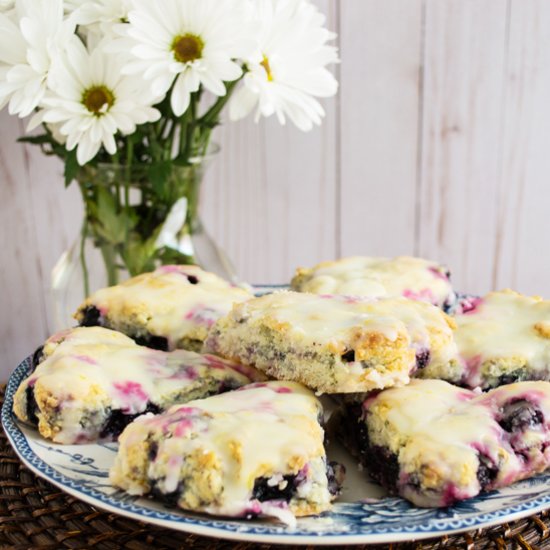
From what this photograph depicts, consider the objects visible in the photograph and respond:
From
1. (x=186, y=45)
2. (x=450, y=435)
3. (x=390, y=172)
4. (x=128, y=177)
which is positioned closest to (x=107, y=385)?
(x=450, y=435)

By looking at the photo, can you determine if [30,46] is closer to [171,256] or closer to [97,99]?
[97,99]

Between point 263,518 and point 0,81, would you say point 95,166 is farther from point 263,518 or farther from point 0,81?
point 263,518

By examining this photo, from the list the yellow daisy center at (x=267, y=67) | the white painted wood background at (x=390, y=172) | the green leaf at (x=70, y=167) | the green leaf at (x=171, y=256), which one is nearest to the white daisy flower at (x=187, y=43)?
the yellow daisy center at (x=267, y=67)

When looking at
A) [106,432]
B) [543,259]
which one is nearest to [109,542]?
[106,432]

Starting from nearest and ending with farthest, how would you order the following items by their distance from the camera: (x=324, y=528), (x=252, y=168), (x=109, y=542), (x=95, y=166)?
(x=324, y=528) → (x=109, y=542) → (x=95, y=166) → (x=252, y=168)

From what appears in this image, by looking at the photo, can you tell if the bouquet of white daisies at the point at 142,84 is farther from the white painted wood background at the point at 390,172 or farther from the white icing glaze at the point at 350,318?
the white painted wood background at the point at 390,172

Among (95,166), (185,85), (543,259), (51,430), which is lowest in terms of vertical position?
(543,259)
